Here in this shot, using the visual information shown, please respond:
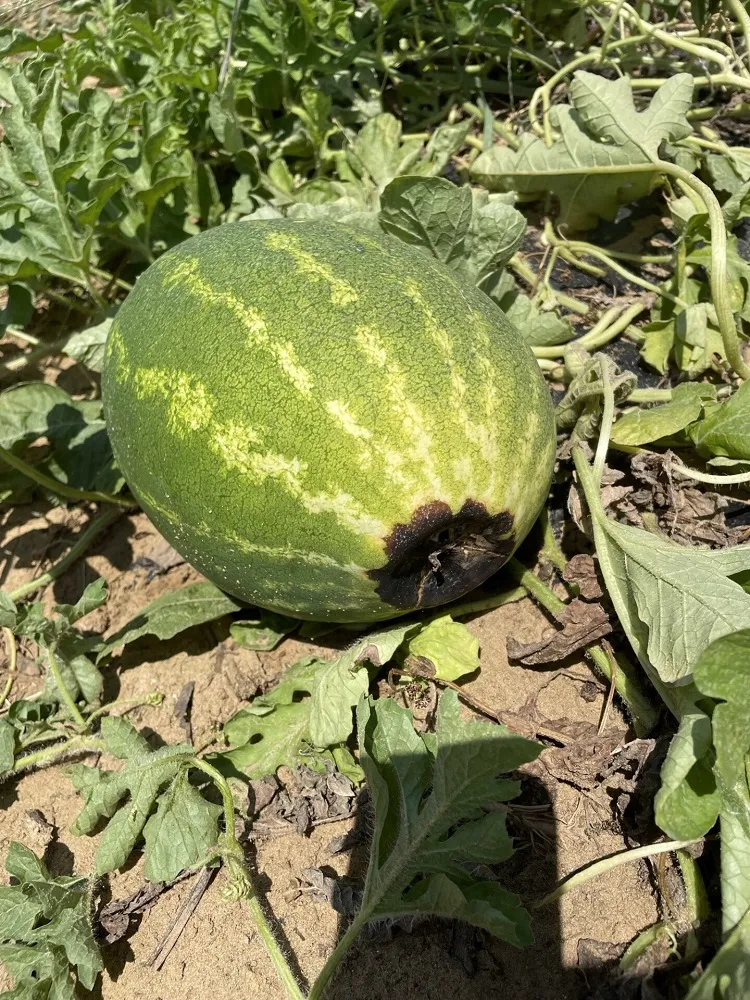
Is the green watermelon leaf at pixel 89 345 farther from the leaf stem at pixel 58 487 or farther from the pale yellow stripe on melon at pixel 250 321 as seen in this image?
the pale yellow stripe on melon at pixel 250 321

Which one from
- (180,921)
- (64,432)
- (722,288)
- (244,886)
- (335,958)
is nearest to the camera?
(335,958)

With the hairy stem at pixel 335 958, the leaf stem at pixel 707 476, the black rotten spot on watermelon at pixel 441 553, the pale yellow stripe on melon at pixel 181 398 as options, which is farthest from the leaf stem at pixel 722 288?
the hairy stem at pixel 335 958

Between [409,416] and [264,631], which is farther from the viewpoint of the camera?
[264,631]

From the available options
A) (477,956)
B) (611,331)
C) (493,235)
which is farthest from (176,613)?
(611,331)

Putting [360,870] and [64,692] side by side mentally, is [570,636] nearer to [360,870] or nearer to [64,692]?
[360,870]

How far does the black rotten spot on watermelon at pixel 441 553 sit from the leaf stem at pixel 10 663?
1.38m

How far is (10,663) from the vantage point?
2.45 m

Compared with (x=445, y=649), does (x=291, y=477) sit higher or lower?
higher

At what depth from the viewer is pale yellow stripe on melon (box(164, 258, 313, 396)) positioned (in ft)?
5.24

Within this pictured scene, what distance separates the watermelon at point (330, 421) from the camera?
157 centimetres

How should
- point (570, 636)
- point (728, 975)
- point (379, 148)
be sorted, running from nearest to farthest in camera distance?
point (728, 975), point (570, 636), point (379, 148)

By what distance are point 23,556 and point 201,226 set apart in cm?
141

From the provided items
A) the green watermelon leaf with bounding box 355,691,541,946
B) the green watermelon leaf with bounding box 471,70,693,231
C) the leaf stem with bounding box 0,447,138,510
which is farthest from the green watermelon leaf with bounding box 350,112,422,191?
the green watermelon leaf with bounding box 355,691,541,946

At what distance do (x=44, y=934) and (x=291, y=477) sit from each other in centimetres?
115
